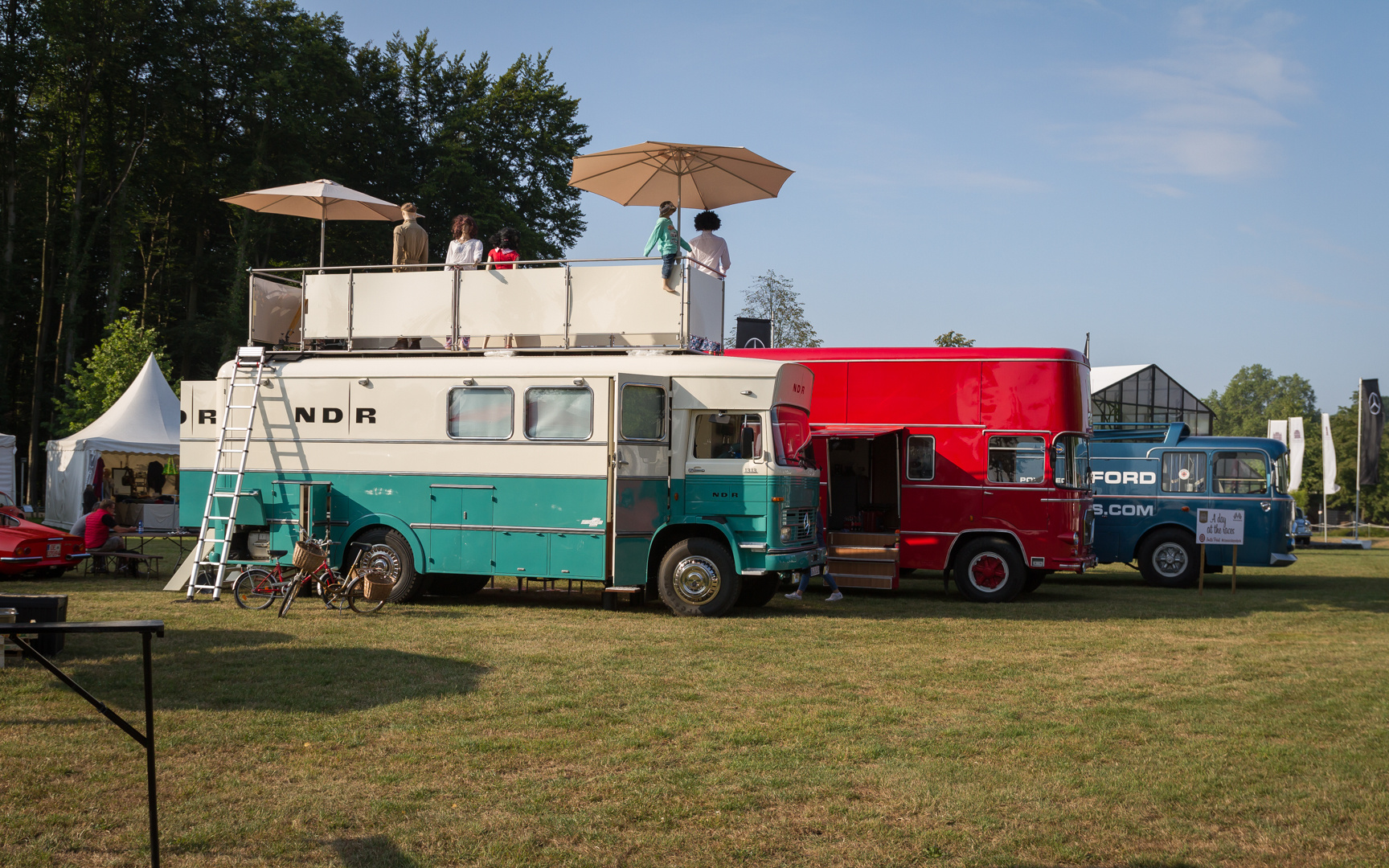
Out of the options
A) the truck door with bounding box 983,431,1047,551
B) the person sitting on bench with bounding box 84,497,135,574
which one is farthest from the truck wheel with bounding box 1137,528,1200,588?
the person sitting on bench with bounding box 84,497,135,574

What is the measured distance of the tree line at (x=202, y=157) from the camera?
38.6 m

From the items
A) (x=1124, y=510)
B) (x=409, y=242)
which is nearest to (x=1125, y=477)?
(x=1124, y=510)

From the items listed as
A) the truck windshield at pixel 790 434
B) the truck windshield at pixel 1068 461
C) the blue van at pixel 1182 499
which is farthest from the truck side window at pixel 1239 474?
the truck windshield at pixel 790 434

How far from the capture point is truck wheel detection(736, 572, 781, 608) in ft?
48.0

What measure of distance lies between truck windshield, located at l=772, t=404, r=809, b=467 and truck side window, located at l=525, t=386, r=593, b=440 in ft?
7.30

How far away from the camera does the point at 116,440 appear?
84.3 ft

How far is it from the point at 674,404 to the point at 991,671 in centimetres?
538

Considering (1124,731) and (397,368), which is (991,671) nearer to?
(1124,731)

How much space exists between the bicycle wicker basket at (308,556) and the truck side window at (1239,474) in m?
15.4

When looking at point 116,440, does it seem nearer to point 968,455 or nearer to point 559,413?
point 559,413

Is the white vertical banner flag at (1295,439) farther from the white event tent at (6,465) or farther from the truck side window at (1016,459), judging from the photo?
the white event tent at (6,465)

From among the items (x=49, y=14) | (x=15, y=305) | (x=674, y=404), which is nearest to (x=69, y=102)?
(x=49, y=14)

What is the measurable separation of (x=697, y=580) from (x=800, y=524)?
59.3 inches

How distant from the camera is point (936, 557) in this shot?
16.6 metres
